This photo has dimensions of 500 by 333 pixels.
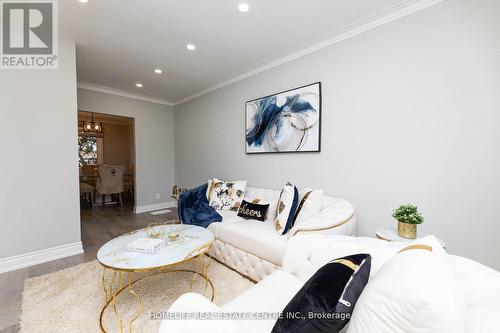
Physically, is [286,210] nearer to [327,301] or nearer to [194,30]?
[327,301]

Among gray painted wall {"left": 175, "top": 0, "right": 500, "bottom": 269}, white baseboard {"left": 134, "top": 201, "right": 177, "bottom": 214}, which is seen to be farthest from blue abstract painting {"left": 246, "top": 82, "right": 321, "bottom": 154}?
white baseboard {"left": 134, "top": 201, "right": 177, "bottom": 214}

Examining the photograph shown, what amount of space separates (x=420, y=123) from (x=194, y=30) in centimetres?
249

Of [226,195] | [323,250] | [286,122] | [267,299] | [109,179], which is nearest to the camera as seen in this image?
[267,299]

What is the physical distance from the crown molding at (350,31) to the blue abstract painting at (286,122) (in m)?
0.45

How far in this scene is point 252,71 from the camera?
11.1 feet

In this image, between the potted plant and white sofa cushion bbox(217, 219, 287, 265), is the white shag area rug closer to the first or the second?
white sofa cushion bbox(217, 219, 287, 265)

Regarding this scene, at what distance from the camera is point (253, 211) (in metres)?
2.71

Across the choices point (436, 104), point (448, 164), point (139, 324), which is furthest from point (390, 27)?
point (139, 324)

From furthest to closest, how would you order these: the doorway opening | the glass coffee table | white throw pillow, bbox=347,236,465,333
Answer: the doorway opening, the glass coffee table, white throw pillow, bbox=347,236,465,333

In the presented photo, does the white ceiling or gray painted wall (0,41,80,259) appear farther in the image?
gray painted wall (0,41,80,259)

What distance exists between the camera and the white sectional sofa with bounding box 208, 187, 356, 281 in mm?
1903

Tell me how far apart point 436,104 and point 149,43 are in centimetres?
315

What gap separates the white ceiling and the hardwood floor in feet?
8.70

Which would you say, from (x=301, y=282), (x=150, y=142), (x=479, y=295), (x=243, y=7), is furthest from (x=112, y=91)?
(x=479, y=295)
